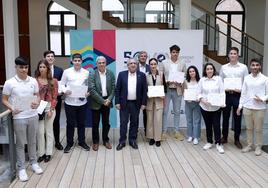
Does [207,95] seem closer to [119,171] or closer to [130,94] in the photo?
[130,94]

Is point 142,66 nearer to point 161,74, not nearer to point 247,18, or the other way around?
point 161,74

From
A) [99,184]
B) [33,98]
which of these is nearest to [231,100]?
[99,184]

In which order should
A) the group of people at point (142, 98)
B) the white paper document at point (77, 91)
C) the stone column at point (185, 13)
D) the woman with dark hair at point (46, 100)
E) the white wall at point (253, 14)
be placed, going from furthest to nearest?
the white wall at point (253, 14), the stone column at point (185, 13), the white paper document at point (77, 91), the group of people at point (142, 98), the woman with dark hair at point (46, 100)

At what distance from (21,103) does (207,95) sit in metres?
2.87

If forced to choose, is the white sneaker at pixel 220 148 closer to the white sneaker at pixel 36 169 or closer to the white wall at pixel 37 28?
the white sneaker at pixel 36 169

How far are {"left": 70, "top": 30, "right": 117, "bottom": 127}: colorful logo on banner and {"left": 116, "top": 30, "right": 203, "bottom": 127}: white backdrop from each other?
0.14 meters

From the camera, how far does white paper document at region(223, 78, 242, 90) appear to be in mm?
5727

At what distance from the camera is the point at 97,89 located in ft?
18.3

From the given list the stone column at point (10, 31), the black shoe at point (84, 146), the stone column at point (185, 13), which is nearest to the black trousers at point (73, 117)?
the black shoe at point (84, 146)

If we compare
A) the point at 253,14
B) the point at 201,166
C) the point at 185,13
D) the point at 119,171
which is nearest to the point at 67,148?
the point at 119,171

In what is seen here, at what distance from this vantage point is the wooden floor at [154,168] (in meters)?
4.43

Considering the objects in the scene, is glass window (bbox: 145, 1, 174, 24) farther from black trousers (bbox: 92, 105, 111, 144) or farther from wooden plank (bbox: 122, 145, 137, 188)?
wooden plank (bbox: 122, 145, 137, 188)

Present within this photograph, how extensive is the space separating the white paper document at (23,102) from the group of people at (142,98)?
57 cm

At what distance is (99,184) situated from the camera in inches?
173
